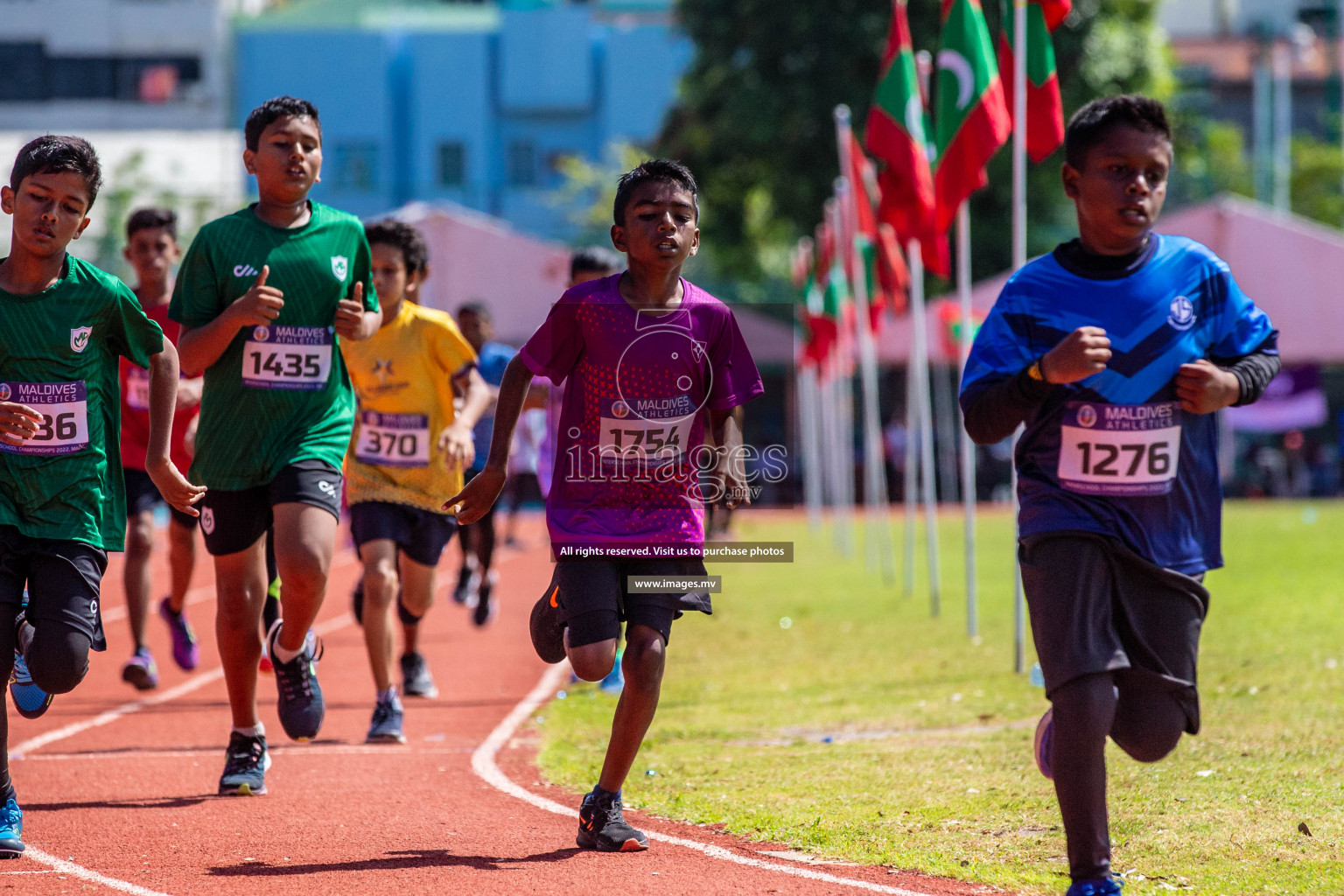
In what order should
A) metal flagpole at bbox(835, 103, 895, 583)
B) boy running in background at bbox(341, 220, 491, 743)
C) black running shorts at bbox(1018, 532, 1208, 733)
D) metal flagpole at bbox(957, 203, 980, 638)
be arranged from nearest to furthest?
black running shorts at bbox(1018, 532, 1208, 733), boy running in background at bbox(341, 220, 491, 743), metal flagpole at bbox(957, 203, 980, 638), metal flagpole at bbox(835, 103, 895, 583)

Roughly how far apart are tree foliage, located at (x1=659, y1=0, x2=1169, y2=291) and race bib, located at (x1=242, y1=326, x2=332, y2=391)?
28.2 m

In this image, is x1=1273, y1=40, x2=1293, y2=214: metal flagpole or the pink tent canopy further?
x1=1273, y1=40, x2=1293, y2=214: metal flagpole

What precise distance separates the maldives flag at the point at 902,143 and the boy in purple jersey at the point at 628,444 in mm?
6929

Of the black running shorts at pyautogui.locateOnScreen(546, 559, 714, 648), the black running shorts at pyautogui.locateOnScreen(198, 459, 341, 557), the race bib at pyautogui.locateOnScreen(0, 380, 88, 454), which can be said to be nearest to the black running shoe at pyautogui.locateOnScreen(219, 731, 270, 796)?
the black running shorts at pyautogui.locateOnScreen(198, 459, 341, 557)

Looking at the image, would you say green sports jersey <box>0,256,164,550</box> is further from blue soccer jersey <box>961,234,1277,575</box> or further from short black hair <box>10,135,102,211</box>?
blue soccer jersey <box>961,234,1277,575</box>

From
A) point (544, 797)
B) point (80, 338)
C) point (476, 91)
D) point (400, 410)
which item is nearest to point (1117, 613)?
point (544, 797)

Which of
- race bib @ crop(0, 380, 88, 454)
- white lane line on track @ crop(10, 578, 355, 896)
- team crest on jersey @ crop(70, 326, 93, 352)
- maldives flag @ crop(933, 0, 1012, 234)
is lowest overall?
white lane line on track @ crop(10, 578, 355, 896)

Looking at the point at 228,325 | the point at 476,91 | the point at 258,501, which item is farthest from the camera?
the point at 476,91

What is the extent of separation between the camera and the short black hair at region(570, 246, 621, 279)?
8984 millimetres

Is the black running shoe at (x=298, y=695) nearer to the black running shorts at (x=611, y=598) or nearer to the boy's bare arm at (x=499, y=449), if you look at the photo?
the boy's bare arm at (x=499, y=449)

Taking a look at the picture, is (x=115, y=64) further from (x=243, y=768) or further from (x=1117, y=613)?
(x=1117, y=613)

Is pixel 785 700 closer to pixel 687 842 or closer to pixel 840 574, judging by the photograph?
pixel 687 842

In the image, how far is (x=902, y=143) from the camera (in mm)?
12445

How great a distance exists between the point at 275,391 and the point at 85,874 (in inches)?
73.6
